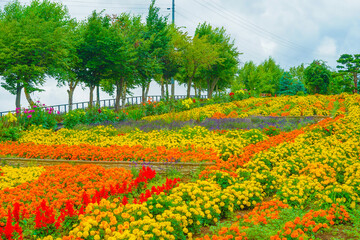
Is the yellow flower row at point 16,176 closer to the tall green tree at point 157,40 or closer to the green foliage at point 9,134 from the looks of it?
the green foliage at point 9,134

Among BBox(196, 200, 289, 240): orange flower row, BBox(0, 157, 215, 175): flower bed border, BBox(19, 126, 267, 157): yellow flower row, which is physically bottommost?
BBox(196, 200, 289, 240): orange flower row

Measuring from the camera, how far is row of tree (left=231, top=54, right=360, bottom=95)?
39.4m

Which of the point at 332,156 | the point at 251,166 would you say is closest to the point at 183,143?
the point at 251,166

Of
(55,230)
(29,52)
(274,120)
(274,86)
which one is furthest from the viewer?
(274,86)

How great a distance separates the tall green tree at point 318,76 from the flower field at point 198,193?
98.1 ft

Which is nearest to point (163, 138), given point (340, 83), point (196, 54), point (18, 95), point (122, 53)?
point (122, 53)

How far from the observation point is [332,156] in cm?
727

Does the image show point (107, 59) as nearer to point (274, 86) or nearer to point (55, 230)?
point (55, 230)

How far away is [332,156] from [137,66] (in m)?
25.3

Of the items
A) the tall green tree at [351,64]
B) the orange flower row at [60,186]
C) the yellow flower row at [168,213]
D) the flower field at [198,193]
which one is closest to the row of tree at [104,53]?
the tall green tree at [351,64]

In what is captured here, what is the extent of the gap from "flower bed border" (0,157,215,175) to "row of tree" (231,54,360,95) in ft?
97.3

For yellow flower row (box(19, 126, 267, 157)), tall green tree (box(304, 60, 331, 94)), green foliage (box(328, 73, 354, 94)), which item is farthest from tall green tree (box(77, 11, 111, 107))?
green foliage (box(328, 73, 354, 94))

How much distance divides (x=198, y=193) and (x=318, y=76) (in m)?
37.3

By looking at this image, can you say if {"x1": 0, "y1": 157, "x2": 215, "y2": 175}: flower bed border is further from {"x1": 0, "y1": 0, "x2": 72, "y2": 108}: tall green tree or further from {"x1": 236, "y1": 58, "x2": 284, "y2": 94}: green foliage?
{"x1": 236, "y1": 58, "x2": 284, "y2": 94}: green foliage
